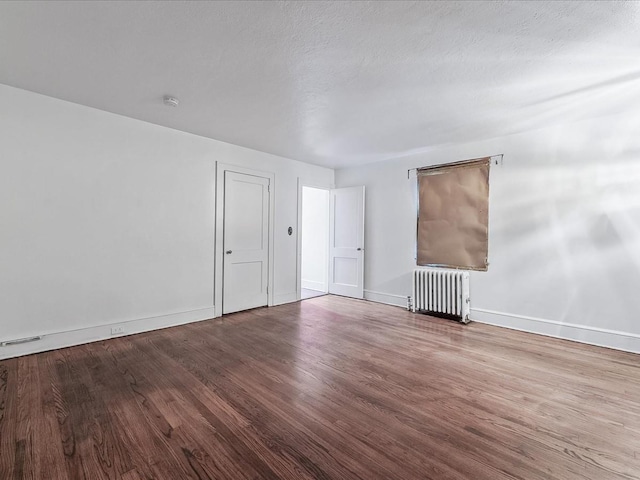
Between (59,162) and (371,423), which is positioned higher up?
(59,162)

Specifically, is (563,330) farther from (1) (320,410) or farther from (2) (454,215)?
(1) (320,410)

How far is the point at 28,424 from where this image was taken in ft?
6.21

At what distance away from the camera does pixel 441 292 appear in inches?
178

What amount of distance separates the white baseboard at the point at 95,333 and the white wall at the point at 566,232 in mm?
4113

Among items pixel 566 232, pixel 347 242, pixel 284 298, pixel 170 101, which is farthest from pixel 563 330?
pixel 170 101

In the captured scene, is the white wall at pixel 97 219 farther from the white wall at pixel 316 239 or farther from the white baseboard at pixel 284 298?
the white wall at pixel 316 239

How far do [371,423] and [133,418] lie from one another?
61.4 inches

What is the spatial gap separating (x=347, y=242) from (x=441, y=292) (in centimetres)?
205

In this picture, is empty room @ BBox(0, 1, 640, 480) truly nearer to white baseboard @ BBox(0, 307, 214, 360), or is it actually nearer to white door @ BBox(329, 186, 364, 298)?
white baseboard @ BBox(0, 307, 214, 360)

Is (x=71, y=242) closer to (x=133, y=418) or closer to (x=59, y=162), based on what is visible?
(x=59, y=162)

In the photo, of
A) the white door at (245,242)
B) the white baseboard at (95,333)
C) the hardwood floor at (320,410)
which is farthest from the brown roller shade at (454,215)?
the white baseboard at (95,333)

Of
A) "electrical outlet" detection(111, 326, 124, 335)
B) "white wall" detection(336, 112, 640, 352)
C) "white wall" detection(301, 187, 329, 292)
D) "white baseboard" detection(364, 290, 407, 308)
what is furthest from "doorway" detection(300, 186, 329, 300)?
"electrical outlet" detection(111, 326, 124, 335)

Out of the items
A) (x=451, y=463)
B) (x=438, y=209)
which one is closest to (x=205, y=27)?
(x=451, y=463)

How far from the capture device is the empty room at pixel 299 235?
180 centimetres
